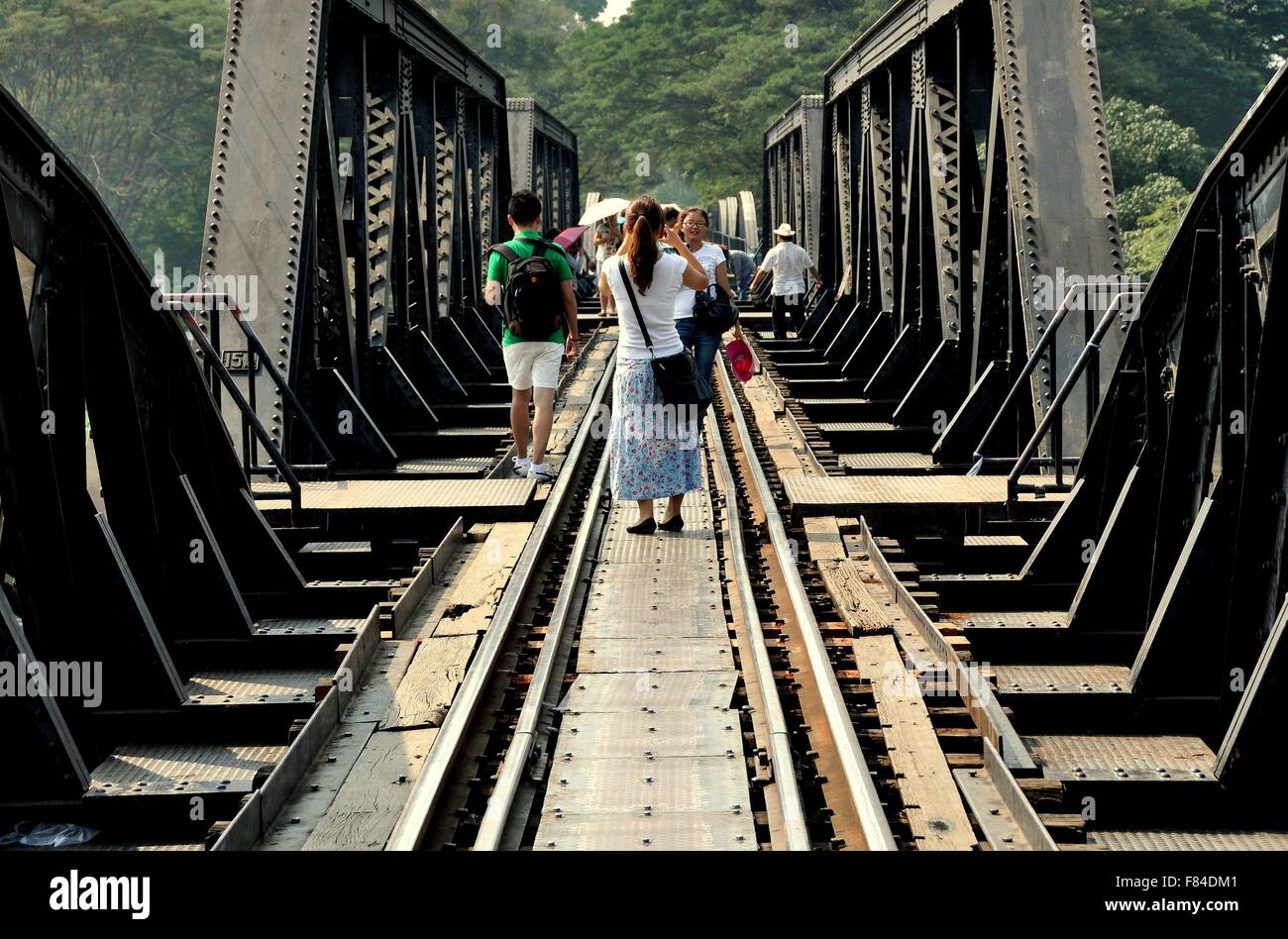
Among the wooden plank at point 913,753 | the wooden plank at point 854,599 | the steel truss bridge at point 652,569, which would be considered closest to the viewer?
the wooden plank at point 913,753

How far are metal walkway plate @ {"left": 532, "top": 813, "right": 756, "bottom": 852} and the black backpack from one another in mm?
6108

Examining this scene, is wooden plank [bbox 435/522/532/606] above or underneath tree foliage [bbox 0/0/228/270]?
underneath

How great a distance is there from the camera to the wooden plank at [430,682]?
246 inches

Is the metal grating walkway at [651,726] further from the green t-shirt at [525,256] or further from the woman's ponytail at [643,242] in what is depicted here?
the green t-shirt at [525,256]

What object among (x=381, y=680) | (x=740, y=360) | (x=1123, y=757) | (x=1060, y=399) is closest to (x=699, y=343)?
(x=740, y=360)

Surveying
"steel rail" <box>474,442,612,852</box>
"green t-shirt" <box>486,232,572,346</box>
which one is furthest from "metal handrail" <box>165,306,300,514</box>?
"green t-shirt" <box>486,232,572,346</box>

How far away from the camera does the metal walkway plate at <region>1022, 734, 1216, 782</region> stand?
6.29 m

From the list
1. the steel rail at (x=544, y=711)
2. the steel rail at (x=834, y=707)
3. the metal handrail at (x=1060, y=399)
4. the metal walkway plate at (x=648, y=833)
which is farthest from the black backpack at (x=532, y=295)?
the metal walkway plate at (x=648, y=833)

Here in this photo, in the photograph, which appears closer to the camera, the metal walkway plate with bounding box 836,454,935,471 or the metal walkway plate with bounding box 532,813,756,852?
the metal walkway plate with bounding box 532,813,756,852

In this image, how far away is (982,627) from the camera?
7949 millimetres

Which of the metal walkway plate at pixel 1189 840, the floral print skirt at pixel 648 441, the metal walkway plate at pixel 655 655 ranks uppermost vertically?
the floral print skirt at pixel 648 441

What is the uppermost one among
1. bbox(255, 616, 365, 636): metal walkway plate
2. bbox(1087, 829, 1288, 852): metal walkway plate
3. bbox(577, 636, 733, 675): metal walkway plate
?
bbox(577, 636, 733, 675): metal walkway plate

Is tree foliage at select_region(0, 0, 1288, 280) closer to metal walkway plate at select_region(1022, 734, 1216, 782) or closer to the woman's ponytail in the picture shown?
the woman's ponytail

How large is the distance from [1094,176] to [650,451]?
3.99 m
